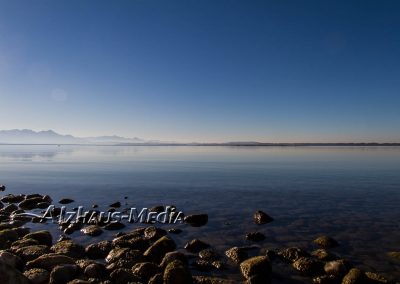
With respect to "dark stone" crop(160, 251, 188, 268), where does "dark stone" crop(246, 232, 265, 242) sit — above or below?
below

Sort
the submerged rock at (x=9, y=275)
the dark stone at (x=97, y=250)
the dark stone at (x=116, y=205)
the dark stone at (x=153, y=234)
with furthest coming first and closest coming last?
the dark stone at (x=116, y=205), the dark stone at (x=153, y=234), the dark stone at (x=97, y=250), the submerged rock at (x=9, y=275)

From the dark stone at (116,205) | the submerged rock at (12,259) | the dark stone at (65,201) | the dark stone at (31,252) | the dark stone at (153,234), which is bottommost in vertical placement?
the dark stone at (65,201)

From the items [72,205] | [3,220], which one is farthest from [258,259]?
[72,205]

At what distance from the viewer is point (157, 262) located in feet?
47.2

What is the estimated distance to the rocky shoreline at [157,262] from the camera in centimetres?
1199

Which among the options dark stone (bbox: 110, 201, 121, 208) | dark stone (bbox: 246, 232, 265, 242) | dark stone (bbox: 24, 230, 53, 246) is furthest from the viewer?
dark stone (bbox: 110, 201, 121, 208)

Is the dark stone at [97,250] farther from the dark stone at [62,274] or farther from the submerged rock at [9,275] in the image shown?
the submerged rock at [9,275]

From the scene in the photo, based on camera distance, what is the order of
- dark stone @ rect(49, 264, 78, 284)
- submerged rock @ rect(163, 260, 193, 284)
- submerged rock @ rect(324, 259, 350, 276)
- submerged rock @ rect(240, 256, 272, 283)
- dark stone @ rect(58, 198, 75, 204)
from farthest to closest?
dark stone @ rect(58, 198, 75, 204) → submerged rock @ rect(324, 259, 350, 276) → submerged rock @ rect(240, 256, 272, 283) → submerged rock @ rect(163, 260, 193, 284) → dark stone @ rect(49, 264, 78, 284)

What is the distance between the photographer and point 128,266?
1310 centimetres

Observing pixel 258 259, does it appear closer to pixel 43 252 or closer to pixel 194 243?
pixel 194 243

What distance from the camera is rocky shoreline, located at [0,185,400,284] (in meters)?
12.0

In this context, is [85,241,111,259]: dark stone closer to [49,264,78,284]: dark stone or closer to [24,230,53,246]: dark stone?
[24,230,53,246]: dark stone

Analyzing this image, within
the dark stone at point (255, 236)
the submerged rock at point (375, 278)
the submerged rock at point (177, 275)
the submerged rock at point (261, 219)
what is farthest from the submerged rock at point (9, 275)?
the submerged rock at point (261, 219)

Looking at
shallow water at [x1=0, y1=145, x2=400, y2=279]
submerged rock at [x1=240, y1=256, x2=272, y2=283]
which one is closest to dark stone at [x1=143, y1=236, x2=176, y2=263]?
shallow water at [x1=0, y1=145, x2=400, y2=279]
